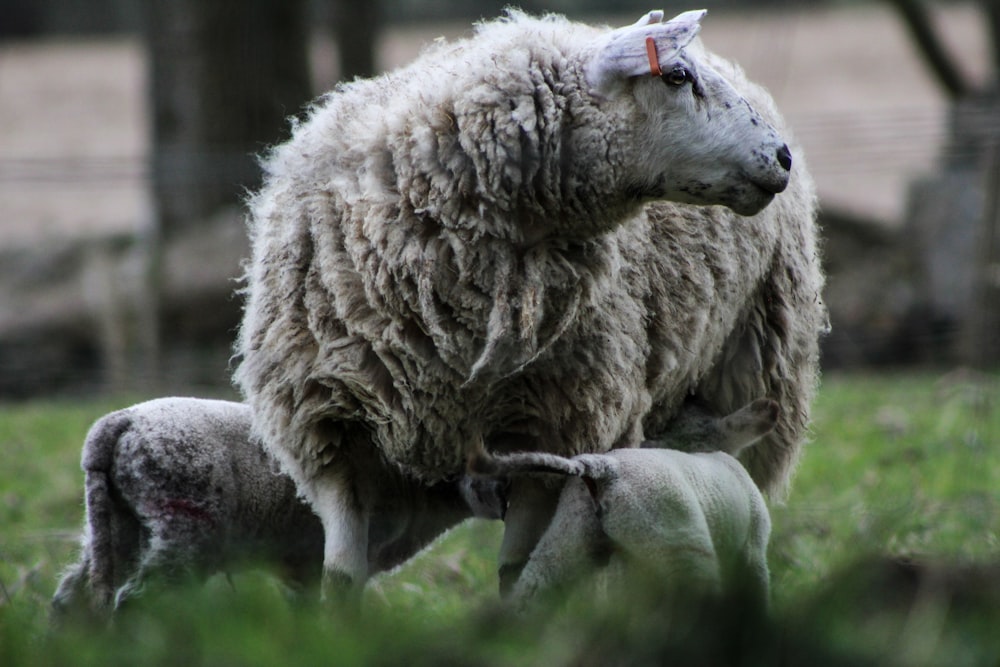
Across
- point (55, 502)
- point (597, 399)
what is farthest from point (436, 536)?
point (55, 502)

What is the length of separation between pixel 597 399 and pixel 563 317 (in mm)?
244

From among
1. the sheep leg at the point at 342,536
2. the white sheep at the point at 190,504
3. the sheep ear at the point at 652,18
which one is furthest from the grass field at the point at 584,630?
the sheep ear at the point at 652,18

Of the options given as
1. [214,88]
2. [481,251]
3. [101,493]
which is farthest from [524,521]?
[214,88]

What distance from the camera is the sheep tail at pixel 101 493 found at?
3.42 m

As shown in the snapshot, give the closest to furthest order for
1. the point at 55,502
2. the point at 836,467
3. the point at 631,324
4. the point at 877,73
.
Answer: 1. the point at 631,324
2. the point at 55,502
3. the point at 836,467
4. the point at 877,73

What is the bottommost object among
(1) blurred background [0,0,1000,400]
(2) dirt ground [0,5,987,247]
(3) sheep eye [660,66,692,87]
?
(2) dirt ground [0,5,987,247]

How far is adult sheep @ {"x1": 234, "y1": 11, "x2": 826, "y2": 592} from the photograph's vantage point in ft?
Answer: 10.4

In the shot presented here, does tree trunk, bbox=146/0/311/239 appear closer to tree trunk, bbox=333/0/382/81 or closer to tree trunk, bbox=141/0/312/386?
tree trunk, bbox=141/0/312/386

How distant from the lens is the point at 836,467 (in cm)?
625

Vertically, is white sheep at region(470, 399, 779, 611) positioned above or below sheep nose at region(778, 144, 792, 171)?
below

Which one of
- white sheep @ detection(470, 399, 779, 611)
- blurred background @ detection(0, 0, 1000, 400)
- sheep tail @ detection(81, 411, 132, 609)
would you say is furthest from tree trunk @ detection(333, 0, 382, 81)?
white sheep @ detection(470, 399, 779, 611)

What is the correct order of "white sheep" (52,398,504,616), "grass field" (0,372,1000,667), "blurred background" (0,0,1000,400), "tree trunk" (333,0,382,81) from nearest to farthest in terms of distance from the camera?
"grass field" (0,372,1000,667) < "white sheep" (52,398,504,616) < "blurred background" (0,0,1000,400) < "tree trunk" (333,0,382,81)

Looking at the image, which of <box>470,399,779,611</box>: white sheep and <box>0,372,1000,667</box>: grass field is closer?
<box>0,372,1000,667</box>: grass field

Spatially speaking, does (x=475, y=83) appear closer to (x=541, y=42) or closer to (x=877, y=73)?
(x=541, y=42)
